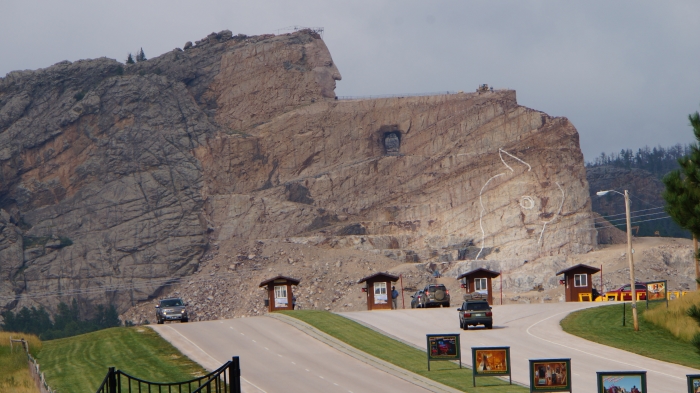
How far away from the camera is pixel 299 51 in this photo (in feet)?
498

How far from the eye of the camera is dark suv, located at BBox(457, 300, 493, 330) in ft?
172

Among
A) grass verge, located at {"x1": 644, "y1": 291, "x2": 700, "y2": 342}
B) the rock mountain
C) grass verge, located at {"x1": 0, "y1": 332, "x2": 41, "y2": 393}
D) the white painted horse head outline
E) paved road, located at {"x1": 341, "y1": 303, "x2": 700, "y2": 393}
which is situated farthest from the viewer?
the white painted horse head outline

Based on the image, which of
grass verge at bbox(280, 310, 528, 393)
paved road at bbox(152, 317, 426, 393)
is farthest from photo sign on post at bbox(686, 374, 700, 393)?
paved road at bbox(152, 317, 426, 393)

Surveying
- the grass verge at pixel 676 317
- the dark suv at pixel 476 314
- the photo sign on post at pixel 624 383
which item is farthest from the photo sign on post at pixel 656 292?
the photo sign on post at pixel 624 383

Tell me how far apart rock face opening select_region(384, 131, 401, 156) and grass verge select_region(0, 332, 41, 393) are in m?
95.3

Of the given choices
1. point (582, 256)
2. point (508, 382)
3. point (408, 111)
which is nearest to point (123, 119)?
point (408, 111)

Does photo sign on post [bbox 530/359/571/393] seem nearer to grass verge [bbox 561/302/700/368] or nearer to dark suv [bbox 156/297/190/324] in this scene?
grass verge [bbox 561/302/700/368]

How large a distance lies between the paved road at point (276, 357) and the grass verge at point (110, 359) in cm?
91

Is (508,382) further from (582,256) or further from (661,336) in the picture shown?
(582,256)

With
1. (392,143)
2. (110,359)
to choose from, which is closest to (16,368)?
(110,359)

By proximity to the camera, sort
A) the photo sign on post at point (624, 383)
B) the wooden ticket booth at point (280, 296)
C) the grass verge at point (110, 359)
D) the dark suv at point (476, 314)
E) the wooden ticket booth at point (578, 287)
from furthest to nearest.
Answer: the wooden ticket booth at point (578, 287)
the wooden ticket booth at point (280, 296)
the dark suv at point (476, 314)
the grass verge at point (110, 359)
the photo sign on post at point (624, 383)

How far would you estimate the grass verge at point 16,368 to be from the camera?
33919mm

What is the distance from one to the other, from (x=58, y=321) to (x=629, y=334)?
8544cm

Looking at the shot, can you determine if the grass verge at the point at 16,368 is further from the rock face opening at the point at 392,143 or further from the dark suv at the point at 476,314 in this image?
the rock face opening at the point at 392,143
